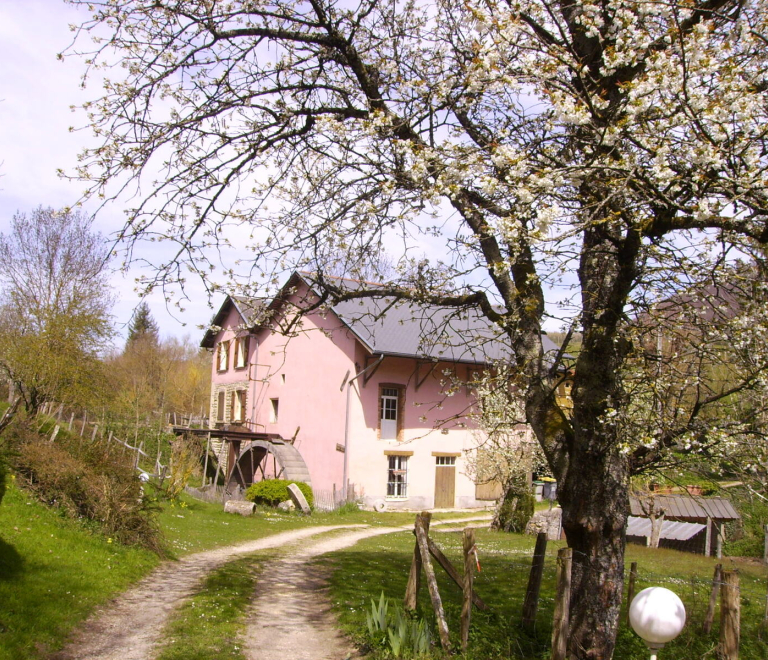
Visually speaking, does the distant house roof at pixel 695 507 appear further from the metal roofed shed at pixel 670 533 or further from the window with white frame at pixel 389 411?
the window with white frame at pixel 389 411

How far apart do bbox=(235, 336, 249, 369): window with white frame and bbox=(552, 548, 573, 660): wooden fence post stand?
25778 millimetres

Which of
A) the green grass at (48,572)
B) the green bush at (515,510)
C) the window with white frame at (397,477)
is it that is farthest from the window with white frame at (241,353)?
the green grass at (48,572)

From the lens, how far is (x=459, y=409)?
2397 cm

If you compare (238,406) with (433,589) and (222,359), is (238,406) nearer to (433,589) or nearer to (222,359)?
(222,359)

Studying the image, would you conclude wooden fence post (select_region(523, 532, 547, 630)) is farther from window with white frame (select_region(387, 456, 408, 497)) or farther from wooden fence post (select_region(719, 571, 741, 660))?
window with white frame (select_region(387, 456, 408, 497))

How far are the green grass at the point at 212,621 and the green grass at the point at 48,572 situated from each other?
0.95 metres

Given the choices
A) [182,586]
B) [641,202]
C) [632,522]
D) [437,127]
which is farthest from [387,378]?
[641,202]

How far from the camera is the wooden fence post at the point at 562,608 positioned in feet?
17.3

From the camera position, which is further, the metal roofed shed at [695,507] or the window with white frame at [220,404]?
the window with white frame at [220,404]

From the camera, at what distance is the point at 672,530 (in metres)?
18.9

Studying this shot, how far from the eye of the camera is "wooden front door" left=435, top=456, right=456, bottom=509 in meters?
23.5

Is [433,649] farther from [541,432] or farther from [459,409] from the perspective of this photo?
[459,409]

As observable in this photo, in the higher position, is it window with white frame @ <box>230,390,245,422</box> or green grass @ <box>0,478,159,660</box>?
window with white frame @ <box>230,390,245,422</box>

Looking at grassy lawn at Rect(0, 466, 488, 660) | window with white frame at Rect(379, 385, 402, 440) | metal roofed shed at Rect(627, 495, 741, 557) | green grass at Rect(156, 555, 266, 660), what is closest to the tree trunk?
green grass at Rect(156, 555, 266, 660)
